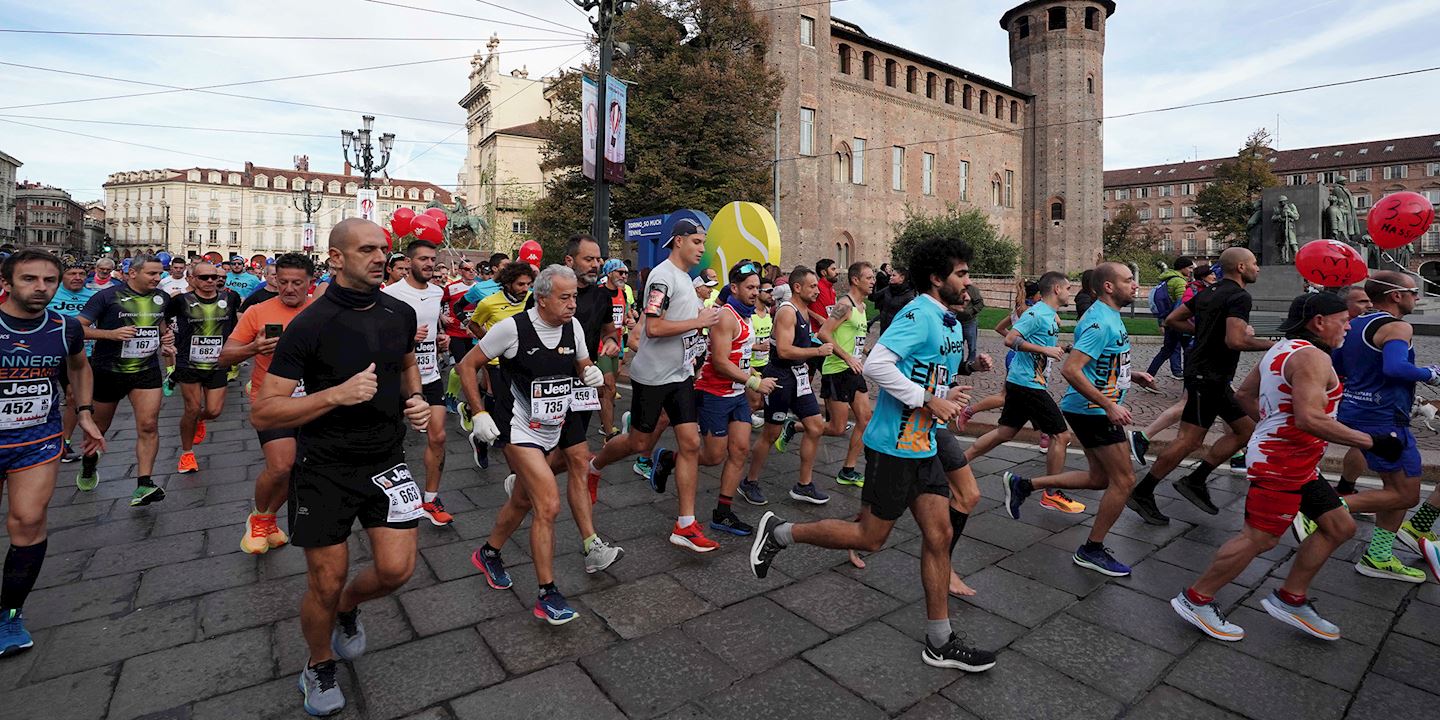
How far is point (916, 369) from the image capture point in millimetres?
3289

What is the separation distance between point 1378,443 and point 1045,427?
6.67 ft

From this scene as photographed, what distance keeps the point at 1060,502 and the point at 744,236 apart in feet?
18.7

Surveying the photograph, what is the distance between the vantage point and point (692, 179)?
28203 millimetres

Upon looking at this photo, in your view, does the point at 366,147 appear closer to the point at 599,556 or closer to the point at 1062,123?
the point at 599,556

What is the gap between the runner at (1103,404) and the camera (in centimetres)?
421

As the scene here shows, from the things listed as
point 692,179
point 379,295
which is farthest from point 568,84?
point 379,295

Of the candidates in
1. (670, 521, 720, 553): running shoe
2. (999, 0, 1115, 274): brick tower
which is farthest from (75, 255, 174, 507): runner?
(999, 0, 1115, 274): brick tower

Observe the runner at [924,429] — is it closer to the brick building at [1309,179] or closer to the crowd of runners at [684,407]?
the crowd of runners at [684,407]

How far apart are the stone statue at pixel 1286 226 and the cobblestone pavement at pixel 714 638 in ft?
79.5

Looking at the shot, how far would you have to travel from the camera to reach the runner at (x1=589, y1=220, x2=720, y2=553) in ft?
15.1

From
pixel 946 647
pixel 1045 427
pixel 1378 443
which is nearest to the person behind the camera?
pixel 946 647

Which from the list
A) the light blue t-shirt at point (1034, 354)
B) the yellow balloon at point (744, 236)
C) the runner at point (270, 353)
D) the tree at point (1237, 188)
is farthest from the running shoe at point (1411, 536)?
the tree at point (1237, 188)

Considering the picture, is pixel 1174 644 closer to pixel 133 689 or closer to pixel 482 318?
pixel 133 689

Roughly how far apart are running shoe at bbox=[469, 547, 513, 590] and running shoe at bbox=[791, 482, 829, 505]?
2.43 m
